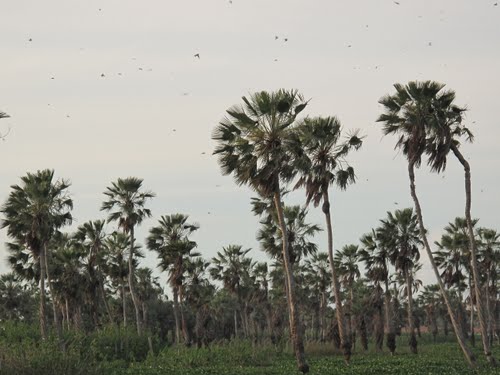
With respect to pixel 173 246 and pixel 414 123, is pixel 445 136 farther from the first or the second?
pixel 173 246

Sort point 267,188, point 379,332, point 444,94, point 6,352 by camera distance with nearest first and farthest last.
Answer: point 6,352 → point 267,188 → point 444,94 → point 379,332

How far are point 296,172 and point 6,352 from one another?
17.5 metres

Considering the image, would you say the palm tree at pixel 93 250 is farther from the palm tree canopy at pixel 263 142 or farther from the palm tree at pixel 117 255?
the palm tree canopy at pixel 263 142

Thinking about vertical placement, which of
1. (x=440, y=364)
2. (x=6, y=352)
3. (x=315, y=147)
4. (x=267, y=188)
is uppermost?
(x=315, y=147)

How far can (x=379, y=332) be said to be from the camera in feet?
227

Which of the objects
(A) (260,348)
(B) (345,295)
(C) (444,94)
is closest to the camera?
(C) (444,94)

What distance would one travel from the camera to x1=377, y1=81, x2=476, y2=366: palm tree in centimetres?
3872

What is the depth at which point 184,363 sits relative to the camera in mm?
43250

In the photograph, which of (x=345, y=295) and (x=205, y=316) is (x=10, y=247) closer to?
(x=205, y=316)

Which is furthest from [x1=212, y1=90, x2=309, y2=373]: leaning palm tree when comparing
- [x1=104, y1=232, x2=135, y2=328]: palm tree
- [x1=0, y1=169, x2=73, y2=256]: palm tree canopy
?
[x1=104, y1=232, x2=135, y2=328]: palm tree

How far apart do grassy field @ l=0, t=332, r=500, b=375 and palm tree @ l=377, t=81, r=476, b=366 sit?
4.21 metres

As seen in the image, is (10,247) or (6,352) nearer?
(6,352)

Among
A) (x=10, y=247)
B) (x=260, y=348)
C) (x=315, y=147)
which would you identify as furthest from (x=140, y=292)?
(x=315, y=147)

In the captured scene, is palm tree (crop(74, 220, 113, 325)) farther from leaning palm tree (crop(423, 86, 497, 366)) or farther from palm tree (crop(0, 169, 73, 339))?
leaning palm tree (crop(423, 86, 497, 366))
